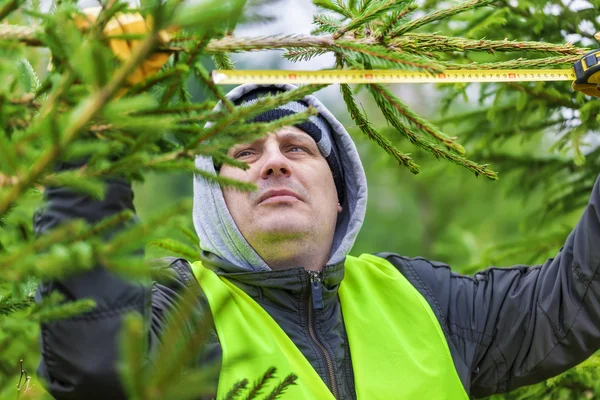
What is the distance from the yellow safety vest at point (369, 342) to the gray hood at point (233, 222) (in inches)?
4.7

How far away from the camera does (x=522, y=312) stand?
2838 millimetres

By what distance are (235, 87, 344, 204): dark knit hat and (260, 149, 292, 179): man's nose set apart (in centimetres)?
21

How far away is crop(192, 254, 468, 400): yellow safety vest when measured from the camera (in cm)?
241

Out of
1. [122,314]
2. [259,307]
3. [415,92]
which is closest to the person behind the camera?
[122,314]

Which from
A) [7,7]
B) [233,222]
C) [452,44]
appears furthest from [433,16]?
[233,222]

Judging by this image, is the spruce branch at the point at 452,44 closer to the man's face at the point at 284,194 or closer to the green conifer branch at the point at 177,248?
the man's face at the point at 284,194

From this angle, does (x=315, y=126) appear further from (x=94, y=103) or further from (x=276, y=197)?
(x=94, y=103)

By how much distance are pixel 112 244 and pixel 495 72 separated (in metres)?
1.55

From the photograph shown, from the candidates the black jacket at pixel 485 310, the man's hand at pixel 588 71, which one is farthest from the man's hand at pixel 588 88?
the black jacket at pixel 485 310

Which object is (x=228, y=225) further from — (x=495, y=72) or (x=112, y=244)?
(x=112, y=244)

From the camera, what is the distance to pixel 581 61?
2.23 m

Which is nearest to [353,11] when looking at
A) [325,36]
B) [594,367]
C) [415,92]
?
[325,36]

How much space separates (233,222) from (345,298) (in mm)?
563

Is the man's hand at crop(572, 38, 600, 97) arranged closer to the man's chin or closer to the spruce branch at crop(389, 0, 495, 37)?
the spruce branch at crop(389, 0, 495, 37)
